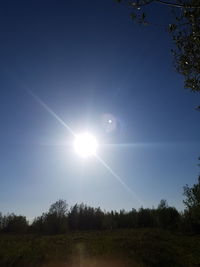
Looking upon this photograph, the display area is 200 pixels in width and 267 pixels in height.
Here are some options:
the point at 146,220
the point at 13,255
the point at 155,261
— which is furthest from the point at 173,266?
the point at 146,220

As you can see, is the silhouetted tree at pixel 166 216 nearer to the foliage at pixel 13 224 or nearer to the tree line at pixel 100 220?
the tree line at pixel 100 220

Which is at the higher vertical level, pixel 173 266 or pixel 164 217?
pixel 164 217

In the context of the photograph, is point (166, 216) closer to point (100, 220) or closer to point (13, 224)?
point (100, 220)

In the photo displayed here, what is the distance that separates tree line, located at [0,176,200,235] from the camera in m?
63.5

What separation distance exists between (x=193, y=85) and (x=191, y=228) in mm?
64303

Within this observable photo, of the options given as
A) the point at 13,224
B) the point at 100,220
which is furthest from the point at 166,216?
the point at 13,224

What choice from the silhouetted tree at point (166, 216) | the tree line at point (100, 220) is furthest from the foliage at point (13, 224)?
the silhouetted tree at point (166, 216)

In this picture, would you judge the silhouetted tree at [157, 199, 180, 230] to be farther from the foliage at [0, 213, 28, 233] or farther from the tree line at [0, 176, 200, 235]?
the foliage at [0, 213, 28, 233]

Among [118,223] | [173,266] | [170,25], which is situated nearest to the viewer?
[170,25]

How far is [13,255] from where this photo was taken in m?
22.2

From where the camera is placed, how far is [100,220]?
3804 inches

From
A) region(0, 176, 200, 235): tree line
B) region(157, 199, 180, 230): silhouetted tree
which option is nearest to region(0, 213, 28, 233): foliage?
region(0, 176, 200, 235): tree line

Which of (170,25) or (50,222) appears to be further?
(50,222)

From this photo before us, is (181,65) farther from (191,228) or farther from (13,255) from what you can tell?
(191,228)
